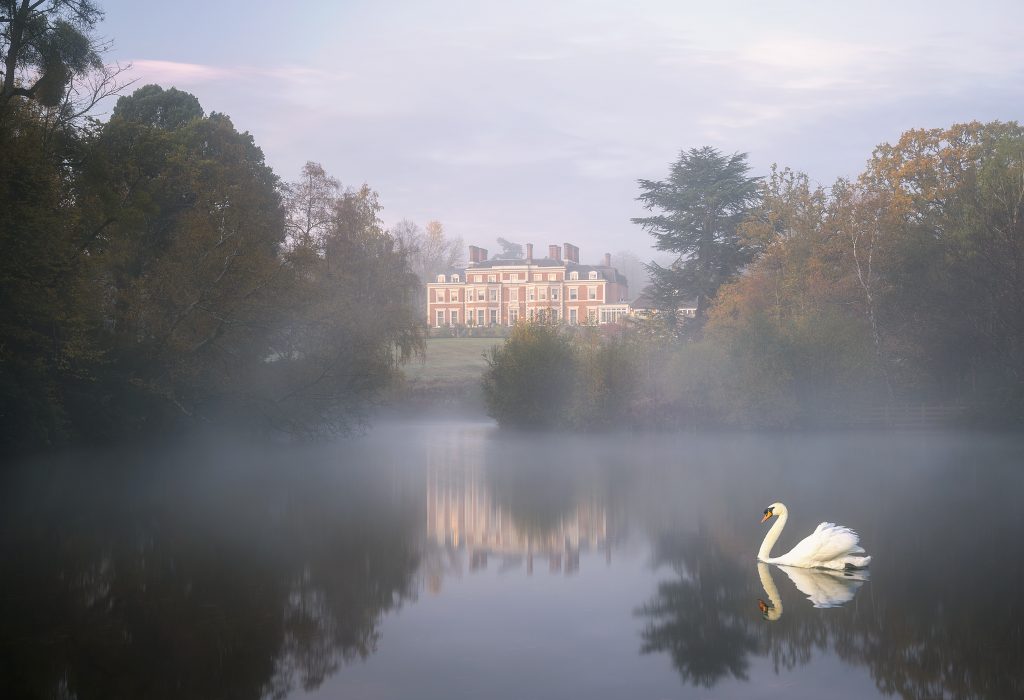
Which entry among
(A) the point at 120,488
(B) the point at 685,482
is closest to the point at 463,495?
(B) the point at 685,482

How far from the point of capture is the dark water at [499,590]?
9516 millimetres

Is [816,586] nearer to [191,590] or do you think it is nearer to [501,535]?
[501,535]

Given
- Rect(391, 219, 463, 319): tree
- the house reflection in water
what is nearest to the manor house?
Rect(391, 219, 463, 319): tree

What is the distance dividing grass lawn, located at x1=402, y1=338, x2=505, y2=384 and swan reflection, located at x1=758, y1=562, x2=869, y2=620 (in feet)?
165

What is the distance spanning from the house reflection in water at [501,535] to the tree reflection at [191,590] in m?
0.67

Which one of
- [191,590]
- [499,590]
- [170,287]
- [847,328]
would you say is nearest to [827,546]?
[499,590]

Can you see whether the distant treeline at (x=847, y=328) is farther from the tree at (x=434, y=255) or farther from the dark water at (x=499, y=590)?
the tree at (x=434, y=255)

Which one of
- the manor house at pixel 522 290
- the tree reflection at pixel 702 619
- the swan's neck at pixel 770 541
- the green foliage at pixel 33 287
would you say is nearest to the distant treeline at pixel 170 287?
the green foliage at pixel 33 287

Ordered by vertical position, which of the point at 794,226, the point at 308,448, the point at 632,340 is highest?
the point at 794,226

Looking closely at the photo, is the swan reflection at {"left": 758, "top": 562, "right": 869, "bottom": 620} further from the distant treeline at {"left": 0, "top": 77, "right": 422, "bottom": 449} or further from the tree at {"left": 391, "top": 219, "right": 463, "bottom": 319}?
the tree at {"left": 391, "top": 219, "right": 463, "bottom": 319}

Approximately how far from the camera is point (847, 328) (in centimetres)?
4734

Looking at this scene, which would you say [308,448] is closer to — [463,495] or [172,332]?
[172,332]

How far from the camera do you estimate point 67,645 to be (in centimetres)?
1019

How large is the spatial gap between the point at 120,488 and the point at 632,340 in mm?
31454
